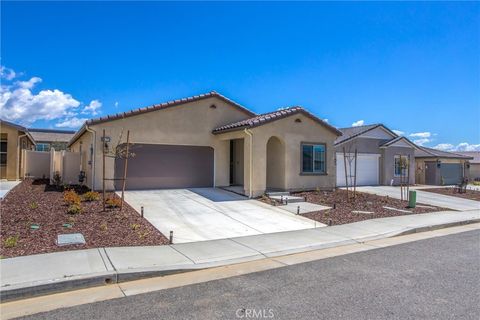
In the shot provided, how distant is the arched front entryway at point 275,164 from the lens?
1719 centimetres

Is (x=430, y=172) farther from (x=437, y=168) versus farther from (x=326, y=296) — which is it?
(x=326, y=296)

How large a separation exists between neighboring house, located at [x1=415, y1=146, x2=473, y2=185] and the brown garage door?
20459 mm

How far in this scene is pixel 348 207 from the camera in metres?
14.3

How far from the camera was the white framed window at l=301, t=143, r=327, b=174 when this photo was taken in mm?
17641

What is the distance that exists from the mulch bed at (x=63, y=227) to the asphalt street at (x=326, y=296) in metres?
3.02

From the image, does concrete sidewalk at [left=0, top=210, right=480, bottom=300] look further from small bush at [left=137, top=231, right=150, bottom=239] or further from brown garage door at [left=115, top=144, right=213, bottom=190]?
A: brown garage door at [left=115, top=144, right=213, bottom=190]

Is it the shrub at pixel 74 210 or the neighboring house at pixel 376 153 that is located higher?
the neighboring house at pixel 376 153

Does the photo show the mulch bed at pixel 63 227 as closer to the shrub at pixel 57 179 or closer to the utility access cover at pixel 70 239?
the utility access cover at pixel 70 239

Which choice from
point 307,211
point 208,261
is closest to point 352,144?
point 307,211

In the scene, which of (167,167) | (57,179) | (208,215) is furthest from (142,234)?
(57,179)

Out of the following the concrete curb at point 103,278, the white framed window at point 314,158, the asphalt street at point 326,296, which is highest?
the white framed window at point 314,158

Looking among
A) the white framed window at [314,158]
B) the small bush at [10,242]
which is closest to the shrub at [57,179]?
the small bush at [10,242]

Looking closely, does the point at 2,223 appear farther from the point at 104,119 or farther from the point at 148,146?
the point at 148,146

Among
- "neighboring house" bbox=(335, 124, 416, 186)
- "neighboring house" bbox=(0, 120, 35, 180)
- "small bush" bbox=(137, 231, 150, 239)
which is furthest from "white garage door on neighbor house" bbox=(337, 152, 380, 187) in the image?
"neighboring house" bbox=(0, 120, 35, 180)
